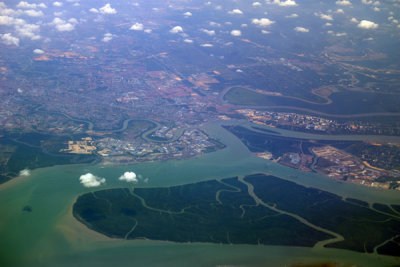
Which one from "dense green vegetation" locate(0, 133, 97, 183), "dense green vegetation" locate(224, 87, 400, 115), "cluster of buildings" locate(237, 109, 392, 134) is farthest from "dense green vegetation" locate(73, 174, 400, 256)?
"dense green vegetation" locate(224, 87, 400, 115)

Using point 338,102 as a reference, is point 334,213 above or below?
below

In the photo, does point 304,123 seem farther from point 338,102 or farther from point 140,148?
point 140,148

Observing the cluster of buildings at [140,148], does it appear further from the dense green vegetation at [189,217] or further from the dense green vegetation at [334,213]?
the dense green vegetation at [334,213]

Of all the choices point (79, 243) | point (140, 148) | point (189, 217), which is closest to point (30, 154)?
point (140, 148)

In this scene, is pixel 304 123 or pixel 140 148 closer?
pixel 140 148

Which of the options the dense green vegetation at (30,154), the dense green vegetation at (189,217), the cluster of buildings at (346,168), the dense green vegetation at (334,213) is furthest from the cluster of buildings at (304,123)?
the dense green vegetation at (30,154)

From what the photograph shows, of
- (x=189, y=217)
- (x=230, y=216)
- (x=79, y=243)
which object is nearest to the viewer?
(x=79, y=243)

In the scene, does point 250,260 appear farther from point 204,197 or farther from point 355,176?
point 355,176

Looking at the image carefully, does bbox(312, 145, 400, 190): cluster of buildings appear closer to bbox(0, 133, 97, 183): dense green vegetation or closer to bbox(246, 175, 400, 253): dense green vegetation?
bbox(246, 175, 400, 253): dense green vegetation
